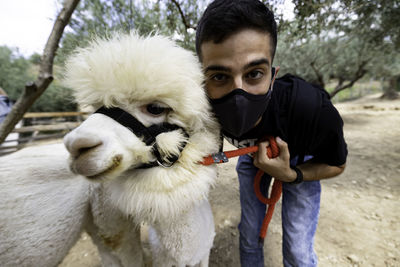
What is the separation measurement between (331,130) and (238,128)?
0.56 m

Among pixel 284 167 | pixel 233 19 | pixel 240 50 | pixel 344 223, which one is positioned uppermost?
pixel 233 19

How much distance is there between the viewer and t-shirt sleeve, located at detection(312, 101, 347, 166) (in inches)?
40.6

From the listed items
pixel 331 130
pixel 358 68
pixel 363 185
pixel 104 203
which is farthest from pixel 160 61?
pixel 358 68

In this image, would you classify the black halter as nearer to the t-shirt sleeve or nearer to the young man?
the young man

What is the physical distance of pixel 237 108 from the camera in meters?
0.87

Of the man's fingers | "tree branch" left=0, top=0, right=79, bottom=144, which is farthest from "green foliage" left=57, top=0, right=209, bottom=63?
the man's fingers

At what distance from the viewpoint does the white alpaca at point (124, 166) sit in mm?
664

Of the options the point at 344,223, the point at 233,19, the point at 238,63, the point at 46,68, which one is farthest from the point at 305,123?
the point at 344,223

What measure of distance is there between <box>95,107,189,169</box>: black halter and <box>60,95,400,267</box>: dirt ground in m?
1.75

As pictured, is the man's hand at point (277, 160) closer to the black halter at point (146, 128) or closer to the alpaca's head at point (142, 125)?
the alpaca's head at point (142, 125)

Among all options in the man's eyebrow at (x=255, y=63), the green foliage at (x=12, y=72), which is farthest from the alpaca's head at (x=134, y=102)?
the green foliage at (x=12, y=72)

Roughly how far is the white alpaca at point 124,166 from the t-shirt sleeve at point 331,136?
2.06 ft

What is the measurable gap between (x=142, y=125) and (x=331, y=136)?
3.34 feet

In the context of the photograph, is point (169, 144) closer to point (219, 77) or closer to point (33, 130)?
point (219, 77)
